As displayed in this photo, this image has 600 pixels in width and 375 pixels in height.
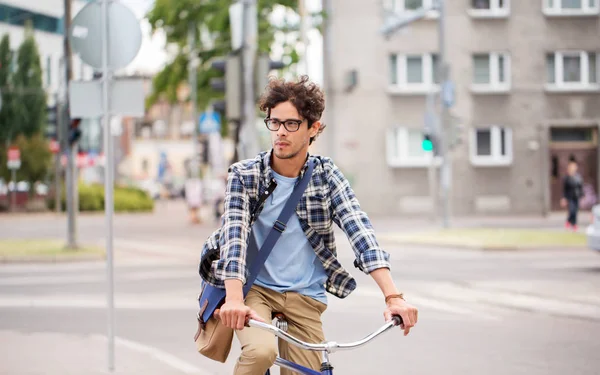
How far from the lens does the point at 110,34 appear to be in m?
7.89

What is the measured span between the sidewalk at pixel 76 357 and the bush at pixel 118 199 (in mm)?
36949

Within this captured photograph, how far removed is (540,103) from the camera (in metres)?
38.9

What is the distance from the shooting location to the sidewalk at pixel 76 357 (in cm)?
775

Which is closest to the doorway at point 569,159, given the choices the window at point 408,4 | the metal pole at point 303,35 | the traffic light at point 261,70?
the window at point 408,4

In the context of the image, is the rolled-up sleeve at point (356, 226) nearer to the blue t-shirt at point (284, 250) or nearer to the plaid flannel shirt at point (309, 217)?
the plaid flannel shirt at point (309, 217)

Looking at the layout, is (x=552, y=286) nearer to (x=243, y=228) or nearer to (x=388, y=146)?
(x=243, y=228)

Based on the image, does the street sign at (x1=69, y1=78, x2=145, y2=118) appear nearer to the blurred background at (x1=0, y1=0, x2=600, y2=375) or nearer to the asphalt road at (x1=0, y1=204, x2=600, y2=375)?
the blurred background at (x1=0, y1=0, x2=600, y2=375)

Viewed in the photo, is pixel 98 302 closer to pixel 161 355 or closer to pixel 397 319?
pixel 161 355

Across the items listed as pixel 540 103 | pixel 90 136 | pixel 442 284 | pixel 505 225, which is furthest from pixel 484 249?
pixel 90 136

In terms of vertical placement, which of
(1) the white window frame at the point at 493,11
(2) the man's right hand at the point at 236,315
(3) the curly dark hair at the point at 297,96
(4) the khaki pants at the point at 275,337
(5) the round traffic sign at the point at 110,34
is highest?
(1) the white window frame at the point at 493,11

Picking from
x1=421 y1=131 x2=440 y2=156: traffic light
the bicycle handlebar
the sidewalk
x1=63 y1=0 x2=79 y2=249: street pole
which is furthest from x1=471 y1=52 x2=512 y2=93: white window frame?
the bicycle handlebar

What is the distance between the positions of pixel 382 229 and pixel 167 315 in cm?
1788

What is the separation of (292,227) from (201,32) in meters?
28.0

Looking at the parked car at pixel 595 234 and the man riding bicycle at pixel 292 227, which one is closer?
the man riding bicycle at pixel 292 227
